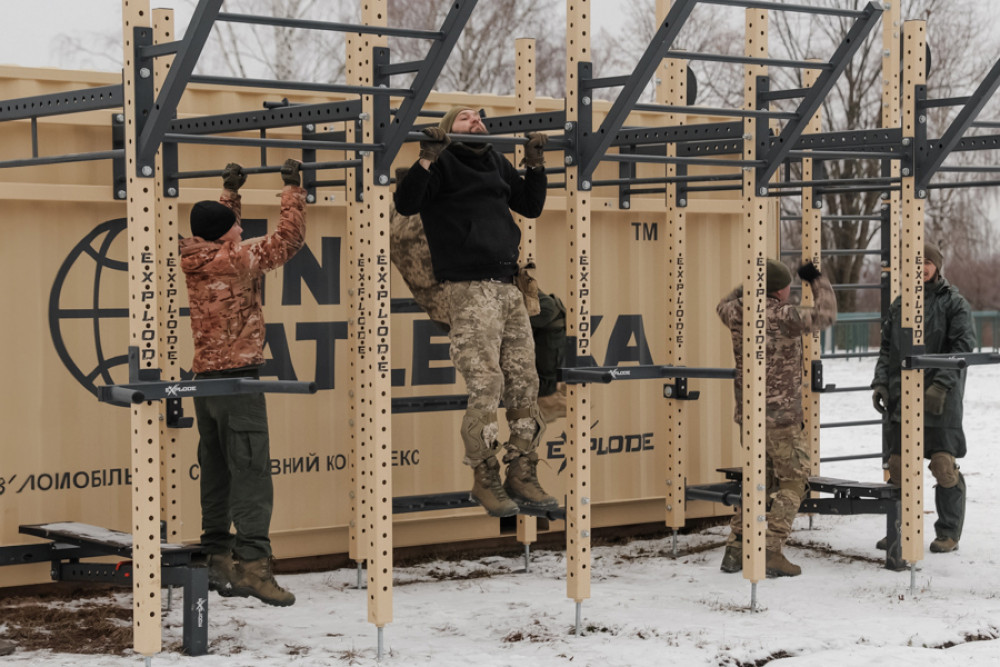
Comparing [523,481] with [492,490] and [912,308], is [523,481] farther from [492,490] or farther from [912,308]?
[912,308]

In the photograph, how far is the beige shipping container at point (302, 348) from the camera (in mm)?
7715

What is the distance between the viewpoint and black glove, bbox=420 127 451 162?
664cm

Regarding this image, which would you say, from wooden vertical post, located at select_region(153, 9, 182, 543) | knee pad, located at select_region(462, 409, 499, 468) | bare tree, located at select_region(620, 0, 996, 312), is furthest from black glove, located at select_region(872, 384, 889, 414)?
bare tree, located at select_region(620, 0, 996, 312)

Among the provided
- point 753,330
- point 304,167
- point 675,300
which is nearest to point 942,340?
point 675,300

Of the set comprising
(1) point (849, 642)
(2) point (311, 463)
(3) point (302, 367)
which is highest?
(3) point (302, 367)

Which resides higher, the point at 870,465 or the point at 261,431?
the point at 261,431

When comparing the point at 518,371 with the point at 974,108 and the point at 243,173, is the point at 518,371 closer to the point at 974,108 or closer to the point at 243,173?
the point at 243,173

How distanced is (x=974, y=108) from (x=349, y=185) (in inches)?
143

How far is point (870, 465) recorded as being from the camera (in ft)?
46.0

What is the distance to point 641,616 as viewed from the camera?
7.64 meters

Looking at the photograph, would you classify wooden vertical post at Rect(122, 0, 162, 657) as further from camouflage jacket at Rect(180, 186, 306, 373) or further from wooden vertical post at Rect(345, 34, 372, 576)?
wooden vertical post at Rect(345, 34, 372, 576)

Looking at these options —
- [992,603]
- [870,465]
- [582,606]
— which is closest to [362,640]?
[582,606]

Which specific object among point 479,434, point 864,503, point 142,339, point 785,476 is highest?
point 142,339

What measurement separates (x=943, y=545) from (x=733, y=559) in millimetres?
1665
